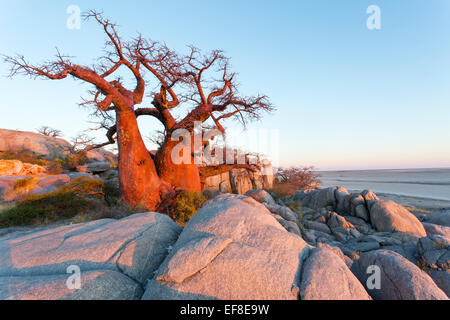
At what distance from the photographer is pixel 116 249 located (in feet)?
8.66

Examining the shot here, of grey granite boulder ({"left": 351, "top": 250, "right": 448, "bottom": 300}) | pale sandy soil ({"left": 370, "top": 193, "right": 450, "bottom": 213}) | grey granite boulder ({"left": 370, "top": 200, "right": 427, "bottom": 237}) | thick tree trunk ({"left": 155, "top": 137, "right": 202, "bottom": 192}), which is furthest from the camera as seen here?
pale sandy soil ({"left": 370, "top": 193, "right": 450, "bottom": 213})

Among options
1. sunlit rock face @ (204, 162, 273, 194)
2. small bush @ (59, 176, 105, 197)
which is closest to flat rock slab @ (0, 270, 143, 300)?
small bush @ (59, 176, 105, 197)

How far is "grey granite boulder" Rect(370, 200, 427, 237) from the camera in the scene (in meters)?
6.18

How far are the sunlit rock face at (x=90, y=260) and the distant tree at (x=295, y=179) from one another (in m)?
11.7

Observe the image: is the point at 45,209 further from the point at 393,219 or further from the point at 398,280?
the point at 393,219

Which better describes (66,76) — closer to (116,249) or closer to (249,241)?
(116,249)

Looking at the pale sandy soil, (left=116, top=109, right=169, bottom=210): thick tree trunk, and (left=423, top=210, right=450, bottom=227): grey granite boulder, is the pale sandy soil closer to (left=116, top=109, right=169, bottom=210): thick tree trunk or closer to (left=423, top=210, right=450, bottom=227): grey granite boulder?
(left=423, top=210, right=450, bottom=227): grey granite boulder

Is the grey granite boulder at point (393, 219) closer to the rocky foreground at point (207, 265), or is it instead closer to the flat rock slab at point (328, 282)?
the rocky foreground at point (207, 265)

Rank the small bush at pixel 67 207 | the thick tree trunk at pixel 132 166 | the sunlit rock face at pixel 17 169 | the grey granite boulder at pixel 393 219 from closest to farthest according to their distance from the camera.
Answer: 1. the small bush at pixel 67 207
2. the grey granite boulder at pixel 393 219
3. the thick tree trunk at pixel 132 166
4. the sunlit rock face at pixel 17 169

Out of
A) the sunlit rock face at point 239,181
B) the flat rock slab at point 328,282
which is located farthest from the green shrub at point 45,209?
the flat rock slab at point 328,282

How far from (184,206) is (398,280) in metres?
5.59

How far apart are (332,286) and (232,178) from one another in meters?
11.1

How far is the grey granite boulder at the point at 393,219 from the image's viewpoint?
618 centimetres

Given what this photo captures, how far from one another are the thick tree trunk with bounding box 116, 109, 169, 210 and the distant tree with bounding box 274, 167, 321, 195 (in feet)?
29.6
